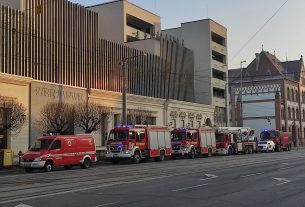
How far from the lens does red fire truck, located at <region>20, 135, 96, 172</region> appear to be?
100ft

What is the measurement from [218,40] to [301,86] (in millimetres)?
39371

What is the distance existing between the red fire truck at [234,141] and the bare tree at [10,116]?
81.7ft

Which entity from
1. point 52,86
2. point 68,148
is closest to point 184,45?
point 52,86

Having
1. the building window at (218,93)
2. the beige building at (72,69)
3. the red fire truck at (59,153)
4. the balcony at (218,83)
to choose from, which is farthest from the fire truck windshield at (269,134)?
the red fire truck at (59,153)

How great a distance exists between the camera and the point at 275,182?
65.2 ft

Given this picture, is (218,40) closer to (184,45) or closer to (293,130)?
(184,45)

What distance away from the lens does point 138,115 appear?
183 ft

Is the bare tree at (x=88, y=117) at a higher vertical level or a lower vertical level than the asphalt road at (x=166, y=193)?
higher

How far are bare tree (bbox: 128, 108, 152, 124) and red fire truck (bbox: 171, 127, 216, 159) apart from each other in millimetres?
6545

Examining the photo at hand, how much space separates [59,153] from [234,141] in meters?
29.7

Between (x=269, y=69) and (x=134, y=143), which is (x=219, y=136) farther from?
(x=269, y=69)

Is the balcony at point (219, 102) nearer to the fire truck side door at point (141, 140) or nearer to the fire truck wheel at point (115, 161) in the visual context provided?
the fire truck side door at point (141, 140)

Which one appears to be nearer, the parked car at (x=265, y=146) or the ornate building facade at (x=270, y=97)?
the parked car at (x=265, y=146)

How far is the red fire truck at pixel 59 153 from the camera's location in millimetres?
30516
